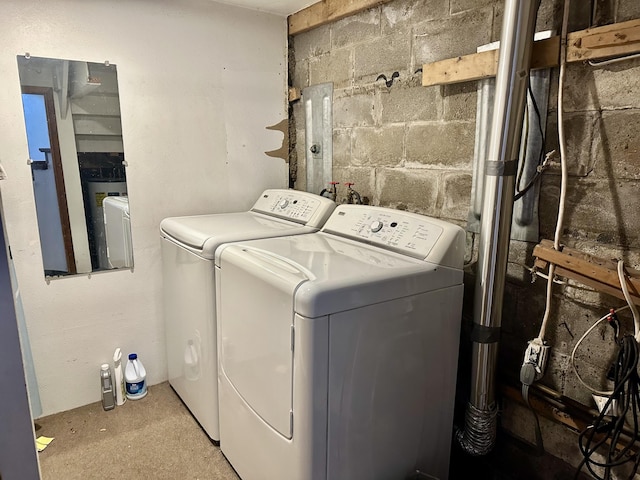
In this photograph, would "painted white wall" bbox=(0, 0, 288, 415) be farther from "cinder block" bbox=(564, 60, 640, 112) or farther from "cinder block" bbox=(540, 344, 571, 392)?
"cinder block" bbox=(540, 344, 571, 392)

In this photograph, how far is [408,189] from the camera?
193cm

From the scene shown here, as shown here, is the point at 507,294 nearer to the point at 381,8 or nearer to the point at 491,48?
the point at 491,48

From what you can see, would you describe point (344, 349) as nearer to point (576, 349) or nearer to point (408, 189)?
point (576, 349)

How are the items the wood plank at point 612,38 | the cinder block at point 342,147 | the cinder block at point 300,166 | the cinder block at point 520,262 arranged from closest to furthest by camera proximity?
the wood plank at point 612,38
the cinder block at point 520,262
the cinder block at point 342,147
the cinder block at point 300,166

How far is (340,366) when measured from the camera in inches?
49.3

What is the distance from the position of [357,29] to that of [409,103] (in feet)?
1.75

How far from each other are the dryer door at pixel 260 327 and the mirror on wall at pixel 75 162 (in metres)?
0.87

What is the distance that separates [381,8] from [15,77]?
1.64 m

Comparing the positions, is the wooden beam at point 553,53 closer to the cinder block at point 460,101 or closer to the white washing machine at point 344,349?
the cinder block at point 460,101

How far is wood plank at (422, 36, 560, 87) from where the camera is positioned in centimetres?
131

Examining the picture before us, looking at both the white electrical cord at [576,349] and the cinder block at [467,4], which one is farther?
the cinder block at [467,4]

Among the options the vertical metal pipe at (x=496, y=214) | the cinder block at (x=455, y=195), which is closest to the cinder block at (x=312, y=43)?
the cinder block at (x=455, y=195)

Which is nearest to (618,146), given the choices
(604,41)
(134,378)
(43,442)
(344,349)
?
(604,41)

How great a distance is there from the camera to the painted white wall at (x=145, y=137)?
192 cm
